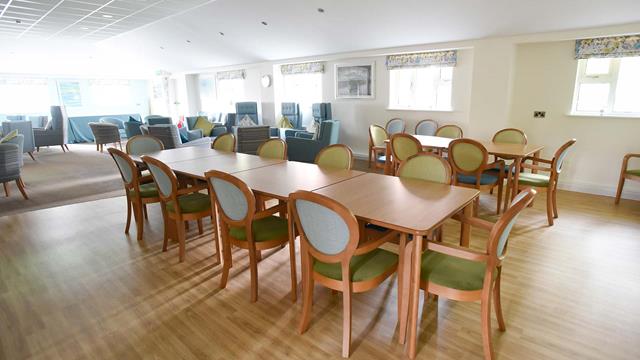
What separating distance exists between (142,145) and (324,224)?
3139 mm

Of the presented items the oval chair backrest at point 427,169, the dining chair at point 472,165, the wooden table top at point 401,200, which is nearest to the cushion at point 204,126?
the dining chair at point 472,165

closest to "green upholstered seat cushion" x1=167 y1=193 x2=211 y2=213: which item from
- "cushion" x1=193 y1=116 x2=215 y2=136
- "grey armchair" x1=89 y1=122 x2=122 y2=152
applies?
"cushion" x1=193 y1=116 x2=215 y2=136

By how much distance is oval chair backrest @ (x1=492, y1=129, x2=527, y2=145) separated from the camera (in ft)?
14.2

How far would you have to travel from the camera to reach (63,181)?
583 centimetres

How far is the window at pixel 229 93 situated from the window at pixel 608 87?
7657 millimetres

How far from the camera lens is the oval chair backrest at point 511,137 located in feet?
14.2

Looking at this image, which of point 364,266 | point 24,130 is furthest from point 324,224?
point 24,130

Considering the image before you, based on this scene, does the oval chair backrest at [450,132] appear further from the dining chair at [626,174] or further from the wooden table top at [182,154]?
the wooden table top at [182,154]

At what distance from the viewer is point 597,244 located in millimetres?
3107

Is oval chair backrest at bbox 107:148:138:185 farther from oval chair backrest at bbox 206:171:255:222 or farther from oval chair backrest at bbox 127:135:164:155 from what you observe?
oval chair backrest at bbox 206:171:255:222

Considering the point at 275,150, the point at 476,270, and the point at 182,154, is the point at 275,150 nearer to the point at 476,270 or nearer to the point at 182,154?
the point at 182,154

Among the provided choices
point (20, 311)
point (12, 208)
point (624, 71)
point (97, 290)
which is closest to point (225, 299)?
point (97, 290)

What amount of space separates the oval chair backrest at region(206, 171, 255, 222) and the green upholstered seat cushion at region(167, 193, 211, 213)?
1.92 feet

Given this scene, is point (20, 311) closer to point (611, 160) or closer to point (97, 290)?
point (97, 290)
